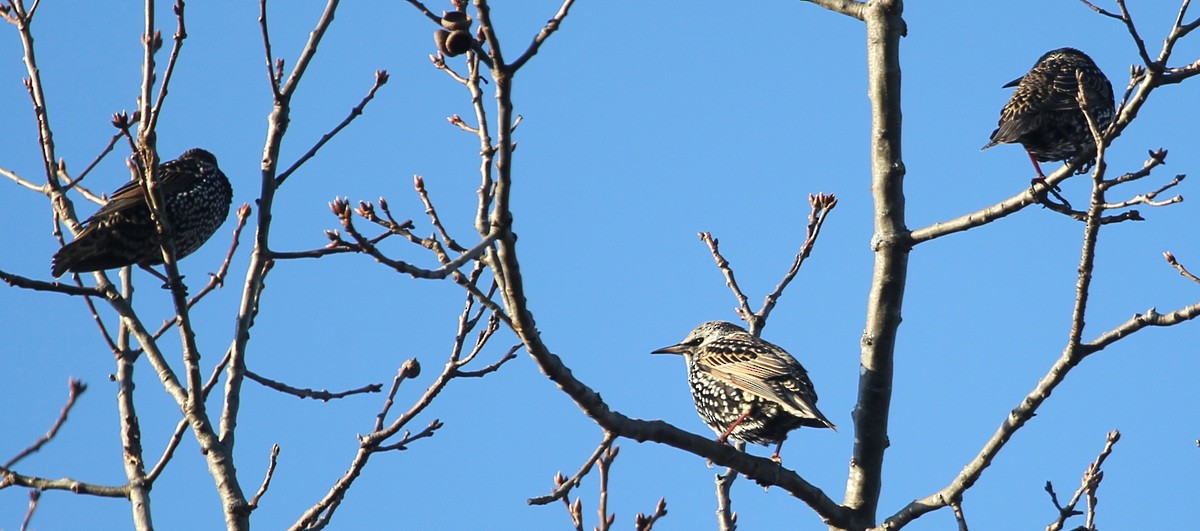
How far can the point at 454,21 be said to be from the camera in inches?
127

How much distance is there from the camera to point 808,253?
668 cm

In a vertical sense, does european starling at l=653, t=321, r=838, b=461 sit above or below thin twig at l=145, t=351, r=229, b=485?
above

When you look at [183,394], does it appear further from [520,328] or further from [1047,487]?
[1047,487]

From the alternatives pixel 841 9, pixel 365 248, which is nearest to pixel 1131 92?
pixel 841 9

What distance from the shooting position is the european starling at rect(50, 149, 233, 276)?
237 inches

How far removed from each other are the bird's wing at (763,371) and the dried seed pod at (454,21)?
3.89 metres

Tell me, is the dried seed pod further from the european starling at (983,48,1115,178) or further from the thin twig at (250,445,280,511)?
the european starling at (983,48,1115,178)

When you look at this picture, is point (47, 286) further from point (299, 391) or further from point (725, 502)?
point (725, 502)

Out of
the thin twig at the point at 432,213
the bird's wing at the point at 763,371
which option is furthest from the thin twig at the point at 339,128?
the bird's wing at the point at 763,371

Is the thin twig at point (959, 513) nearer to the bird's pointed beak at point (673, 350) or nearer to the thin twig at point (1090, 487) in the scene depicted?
the thin twig at point (1090, 487)

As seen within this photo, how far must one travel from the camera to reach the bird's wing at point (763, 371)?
6.82m

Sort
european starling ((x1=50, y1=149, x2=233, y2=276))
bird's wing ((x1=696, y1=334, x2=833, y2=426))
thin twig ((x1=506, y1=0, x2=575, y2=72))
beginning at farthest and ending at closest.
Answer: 1. bird's wing ((x1=696, y1=334, x2=833, y2=426))
2. european starling ((x1=50, y1=149, x2=233, y2=276))
3. thin twig ((x1=506, y1=0, x2=575, y2=72))

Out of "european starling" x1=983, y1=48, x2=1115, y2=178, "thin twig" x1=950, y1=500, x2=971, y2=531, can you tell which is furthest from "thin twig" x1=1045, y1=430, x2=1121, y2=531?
"european starling" x1=983, y1=48, x2=1115, y2=178

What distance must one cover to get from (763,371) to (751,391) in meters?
0.19
